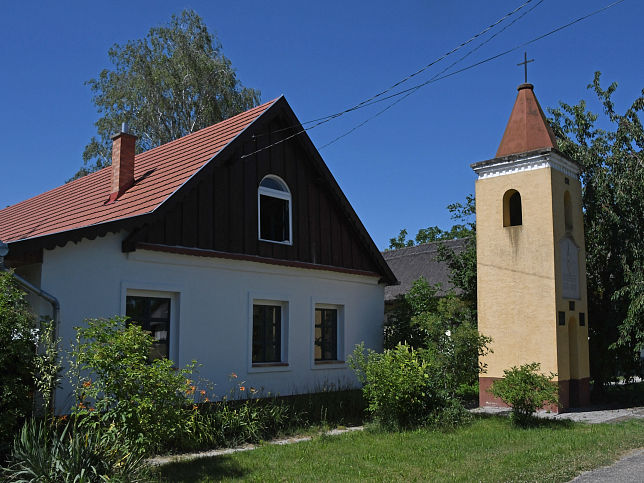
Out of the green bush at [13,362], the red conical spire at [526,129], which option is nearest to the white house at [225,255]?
the green bush at [13,362]

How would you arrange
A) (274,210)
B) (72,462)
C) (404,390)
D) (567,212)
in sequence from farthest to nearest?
(567,212) → (274,210) → (404,390) → (72,462)

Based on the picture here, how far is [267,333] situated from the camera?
46.4ft

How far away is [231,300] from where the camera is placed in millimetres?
13195

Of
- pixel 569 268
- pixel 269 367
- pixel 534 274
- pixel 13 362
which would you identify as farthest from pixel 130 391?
pixel 569 268

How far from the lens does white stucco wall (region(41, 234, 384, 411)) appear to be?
10766mm

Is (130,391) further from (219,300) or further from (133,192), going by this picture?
(133,192)

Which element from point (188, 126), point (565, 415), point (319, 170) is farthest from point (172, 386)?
point (188, 126)

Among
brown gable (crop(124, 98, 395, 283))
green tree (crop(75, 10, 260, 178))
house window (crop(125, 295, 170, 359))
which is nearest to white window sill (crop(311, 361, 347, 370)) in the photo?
brown gable (crop(124, 98, 395, 283))

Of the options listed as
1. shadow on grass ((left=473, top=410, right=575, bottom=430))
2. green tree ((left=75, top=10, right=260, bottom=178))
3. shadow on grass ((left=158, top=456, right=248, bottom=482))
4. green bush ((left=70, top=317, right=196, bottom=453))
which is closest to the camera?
green bush ((left=70, top=317, right=196, bottom=453))

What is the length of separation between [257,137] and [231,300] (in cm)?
389

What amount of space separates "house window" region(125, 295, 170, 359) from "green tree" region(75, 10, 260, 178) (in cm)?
2013

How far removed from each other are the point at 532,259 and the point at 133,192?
9442mm

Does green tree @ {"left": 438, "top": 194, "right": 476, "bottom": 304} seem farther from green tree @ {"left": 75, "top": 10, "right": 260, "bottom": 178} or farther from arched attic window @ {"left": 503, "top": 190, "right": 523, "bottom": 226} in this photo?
green tree @ {"left": 75, "top": 10, "right": 260, "bottom": 178}

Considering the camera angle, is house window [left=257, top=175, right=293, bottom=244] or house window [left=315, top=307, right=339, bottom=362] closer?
house window [left=257, top=175, right=293, bottom=244]
